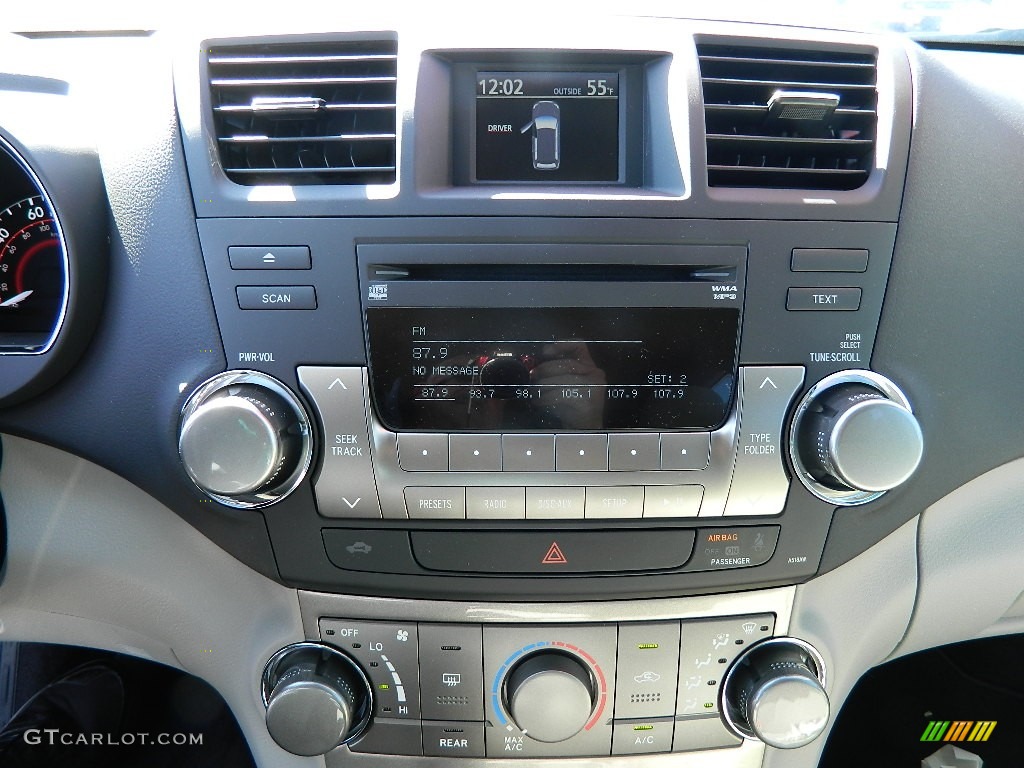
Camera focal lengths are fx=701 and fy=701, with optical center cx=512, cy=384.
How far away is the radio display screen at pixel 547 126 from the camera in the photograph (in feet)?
2.86

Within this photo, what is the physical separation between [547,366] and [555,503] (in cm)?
18

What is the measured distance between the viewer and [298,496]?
92 cm

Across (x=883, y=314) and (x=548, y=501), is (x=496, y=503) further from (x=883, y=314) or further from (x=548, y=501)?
(x=883, y=314)

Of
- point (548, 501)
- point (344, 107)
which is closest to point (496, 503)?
point (548, 501)

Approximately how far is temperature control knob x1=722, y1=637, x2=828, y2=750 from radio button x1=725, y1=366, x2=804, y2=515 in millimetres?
247

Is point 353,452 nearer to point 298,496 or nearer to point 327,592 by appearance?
point 298,496

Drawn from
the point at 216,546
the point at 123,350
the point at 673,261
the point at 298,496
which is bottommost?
the point at 216,546

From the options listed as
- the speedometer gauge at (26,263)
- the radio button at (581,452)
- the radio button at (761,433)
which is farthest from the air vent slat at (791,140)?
the speedometer gauge at (26,263)

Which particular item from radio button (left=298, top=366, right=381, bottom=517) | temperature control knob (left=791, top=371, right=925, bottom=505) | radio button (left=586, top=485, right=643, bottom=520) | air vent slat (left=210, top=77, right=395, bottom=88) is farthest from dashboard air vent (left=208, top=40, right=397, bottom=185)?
temperature control knob (left=791, top=371, right=925, bottom=505)

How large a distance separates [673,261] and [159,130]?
2.17ft

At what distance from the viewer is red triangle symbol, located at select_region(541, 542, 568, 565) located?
0.93 metres

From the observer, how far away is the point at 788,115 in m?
0.86

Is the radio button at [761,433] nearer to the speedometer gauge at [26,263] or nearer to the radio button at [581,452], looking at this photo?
the radio button at [581,452]

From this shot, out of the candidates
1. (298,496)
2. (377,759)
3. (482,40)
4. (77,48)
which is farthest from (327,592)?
(77,48)
